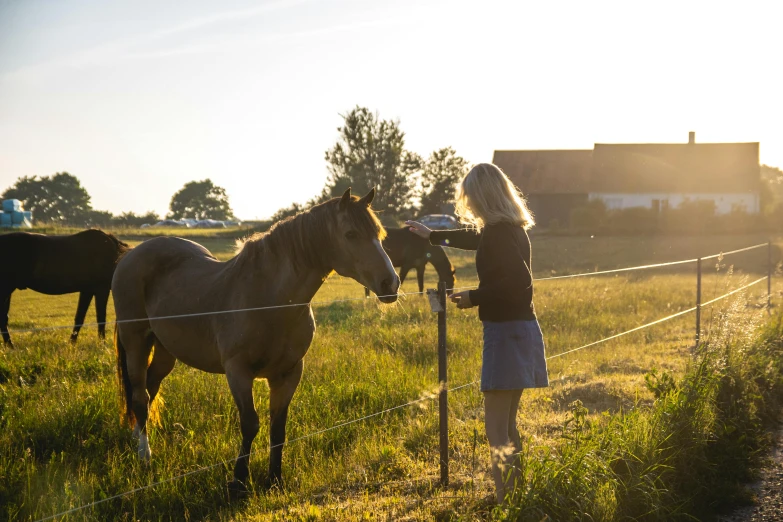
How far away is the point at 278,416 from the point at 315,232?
130 cm

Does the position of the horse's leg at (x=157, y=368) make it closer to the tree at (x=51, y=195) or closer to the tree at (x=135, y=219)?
the tree at (x=135, y=219)

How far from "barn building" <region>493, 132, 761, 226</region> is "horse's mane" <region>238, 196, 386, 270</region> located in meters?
43.3

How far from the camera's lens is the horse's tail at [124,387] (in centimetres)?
559

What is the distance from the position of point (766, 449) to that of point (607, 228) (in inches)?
1332

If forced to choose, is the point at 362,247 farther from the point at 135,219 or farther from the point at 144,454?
the point at 135,219

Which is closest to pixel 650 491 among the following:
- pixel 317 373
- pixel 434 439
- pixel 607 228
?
pixel 434 439

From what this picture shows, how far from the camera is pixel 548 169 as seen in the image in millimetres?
52219

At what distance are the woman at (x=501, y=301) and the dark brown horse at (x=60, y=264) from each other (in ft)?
28.7

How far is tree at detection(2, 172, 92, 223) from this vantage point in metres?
86.8

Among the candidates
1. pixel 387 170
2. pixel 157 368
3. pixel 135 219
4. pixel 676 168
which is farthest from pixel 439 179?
pixel 157 368

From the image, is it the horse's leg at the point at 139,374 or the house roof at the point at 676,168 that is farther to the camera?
the house roof at the point at 676,168

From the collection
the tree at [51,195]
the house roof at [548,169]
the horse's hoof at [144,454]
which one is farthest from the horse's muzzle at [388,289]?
the tree at [51,195]

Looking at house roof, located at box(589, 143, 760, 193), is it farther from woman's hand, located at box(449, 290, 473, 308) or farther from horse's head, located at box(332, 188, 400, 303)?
woman's hand, located at box(449, 290, 473, 308)

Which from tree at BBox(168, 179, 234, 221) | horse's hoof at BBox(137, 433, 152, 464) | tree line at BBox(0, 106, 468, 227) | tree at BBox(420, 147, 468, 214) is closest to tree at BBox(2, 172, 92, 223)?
tree at BBox(168, 179, 234, 221)
